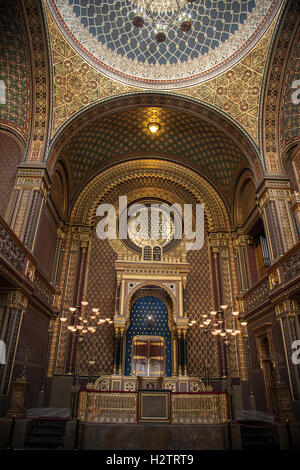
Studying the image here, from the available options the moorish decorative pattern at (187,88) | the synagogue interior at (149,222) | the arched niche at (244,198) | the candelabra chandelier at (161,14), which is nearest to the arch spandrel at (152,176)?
the synagogue interior at (149,222)

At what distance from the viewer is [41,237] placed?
12.6 metres

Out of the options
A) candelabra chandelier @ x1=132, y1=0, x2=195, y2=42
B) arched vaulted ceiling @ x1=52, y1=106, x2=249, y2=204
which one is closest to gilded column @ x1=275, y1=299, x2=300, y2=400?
arched vaulted ceiling @ x1=52, y1=106, x2=249, y2=204

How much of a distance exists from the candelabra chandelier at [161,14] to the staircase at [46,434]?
47.6 feet

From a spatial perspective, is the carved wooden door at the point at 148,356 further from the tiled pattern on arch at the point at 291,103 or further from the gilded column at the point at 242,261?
the tiled pattern on arch at the point at 291,103

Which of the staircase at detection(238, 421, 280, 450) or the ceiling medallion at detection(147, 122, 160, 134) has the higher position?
the ceiling medallion at detection(147, 122, 160, 134)

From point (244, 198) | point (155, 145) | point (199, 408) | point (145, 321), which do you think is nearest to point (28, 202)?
point (145, 321)

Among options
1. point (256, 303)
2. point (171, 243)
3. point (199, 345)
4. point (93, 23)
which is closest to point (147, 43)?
point (93, 23)

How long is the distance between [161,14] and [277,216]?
33.1 feet

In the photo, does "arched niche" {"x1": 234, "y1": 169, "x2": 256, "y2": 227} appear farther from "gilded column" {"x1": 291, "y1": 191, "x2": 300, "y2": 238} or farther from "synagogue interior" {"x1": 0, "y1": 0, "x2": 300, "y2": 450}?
"gilded column" {"x1": 291, "y1": 191, "x2": 300, "y2": 238}

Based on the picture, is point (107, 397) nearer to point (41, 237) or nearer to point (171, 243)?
point (41, 237)

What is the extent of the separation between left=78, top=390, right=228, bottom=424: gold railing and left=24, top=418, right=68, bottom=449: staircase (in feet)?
3.05

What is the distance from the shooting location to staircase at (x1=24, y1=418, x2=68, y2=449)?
7.25 m

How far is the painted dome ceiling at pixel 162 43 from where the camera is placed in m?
12.2

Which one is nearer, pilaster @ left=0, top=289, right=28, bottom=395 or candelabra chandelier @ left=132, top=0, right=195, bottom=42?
pilaster @ left=0, top=289, right=28, bottom=395
